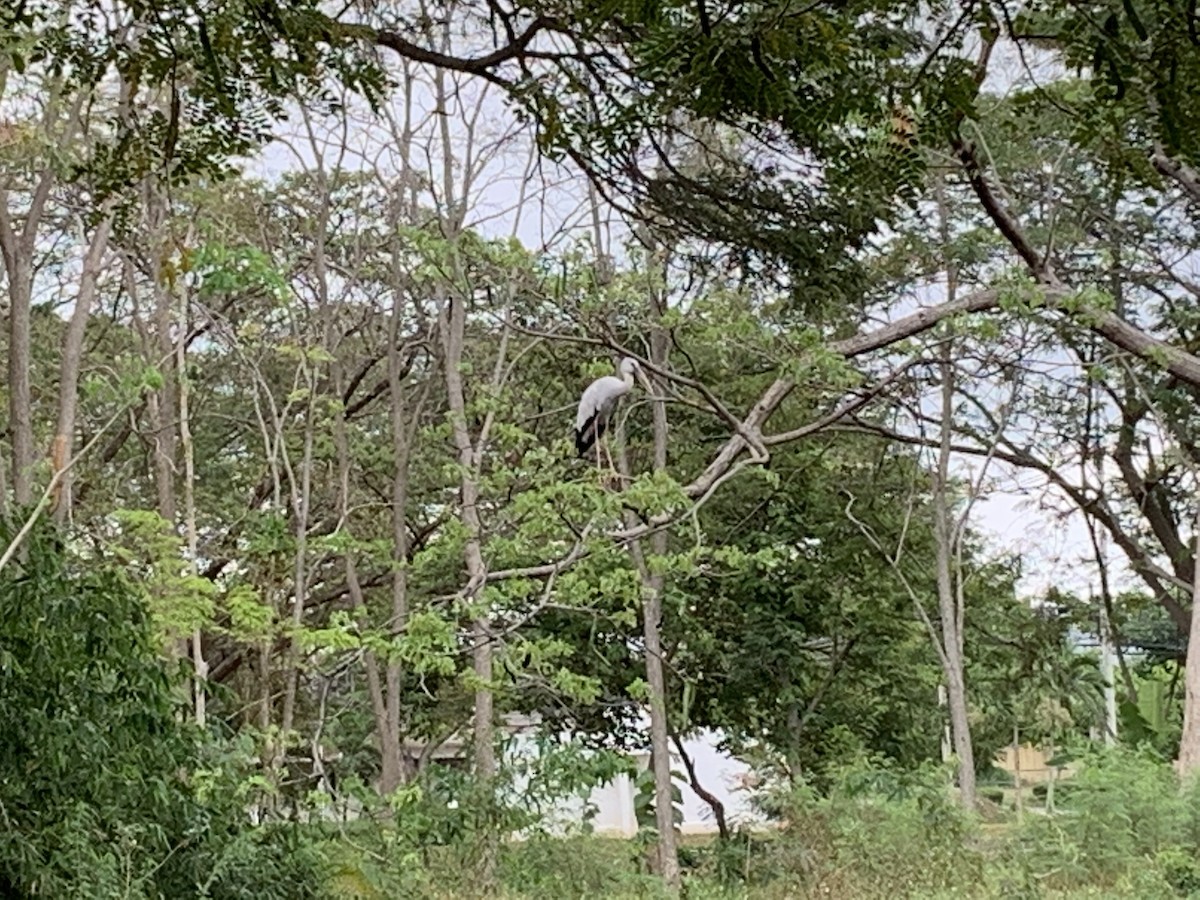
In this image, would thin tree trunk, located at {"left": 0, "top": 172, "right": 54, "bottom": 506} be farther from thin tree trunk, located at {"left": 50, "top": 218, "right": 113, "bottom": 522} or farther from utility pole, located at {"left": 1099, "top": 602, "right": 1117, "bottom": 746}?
utility pole, located at {"left": 1099, "top": 602, "right": 1117, "bottom": 746}

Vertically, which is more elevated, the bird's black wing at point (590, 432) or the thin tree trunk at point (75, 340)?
the thin tree trunk at point (75, 340)

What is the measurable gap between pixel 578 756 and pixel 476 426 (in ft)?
5.92

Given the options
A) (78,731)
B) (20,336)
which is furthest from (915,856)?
(20,336)

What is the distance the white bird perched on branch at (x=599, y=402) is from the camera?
13.6 ft

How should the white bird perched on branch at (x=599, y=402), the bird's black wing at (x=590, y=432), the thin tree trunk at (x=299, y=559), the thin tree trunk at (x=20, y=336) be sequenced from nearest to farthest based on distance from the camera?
the white bird perched on branch at (x=599, y=402)
the bird's black wing at (x=590, y=432)
the thin tree trunk at (x=20, y=336)
the thin tree trunk at (x=299, y=559)

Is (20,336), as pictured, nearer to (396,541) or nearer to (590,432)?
(590,432)

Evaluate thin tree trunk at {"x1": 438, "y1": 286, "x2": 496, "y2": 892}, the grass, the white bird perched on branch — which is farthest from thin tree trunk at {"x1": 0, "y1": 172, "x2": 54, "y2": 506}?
the white bird perched on branch

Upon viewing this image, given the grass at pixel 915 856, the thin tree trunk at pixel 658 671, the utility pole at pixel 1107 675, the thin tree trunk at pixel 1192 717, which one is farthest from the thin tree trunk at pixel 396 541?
the utility pole at pixel 1107 675

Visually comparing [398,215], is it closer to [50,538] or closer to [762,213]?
[50,538]

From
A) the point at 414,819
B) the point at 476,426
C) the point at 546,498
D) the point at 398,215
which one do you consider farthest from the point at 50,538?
the point at 398,215

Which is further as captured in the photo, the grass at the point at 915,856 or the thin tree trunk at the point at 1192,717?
the thin tree trunk at the point at 1192,717

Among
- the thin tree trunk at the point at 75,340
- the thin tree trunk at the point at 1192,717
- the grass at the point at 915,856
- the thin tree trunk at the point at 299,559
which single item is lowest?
the grass at the point at 915,856

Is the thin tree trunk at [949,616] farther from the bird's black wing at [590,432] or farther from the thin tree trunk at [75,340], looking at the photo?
the thin tree trunk at [75,340]

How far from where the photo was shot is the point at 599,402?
418 cm
